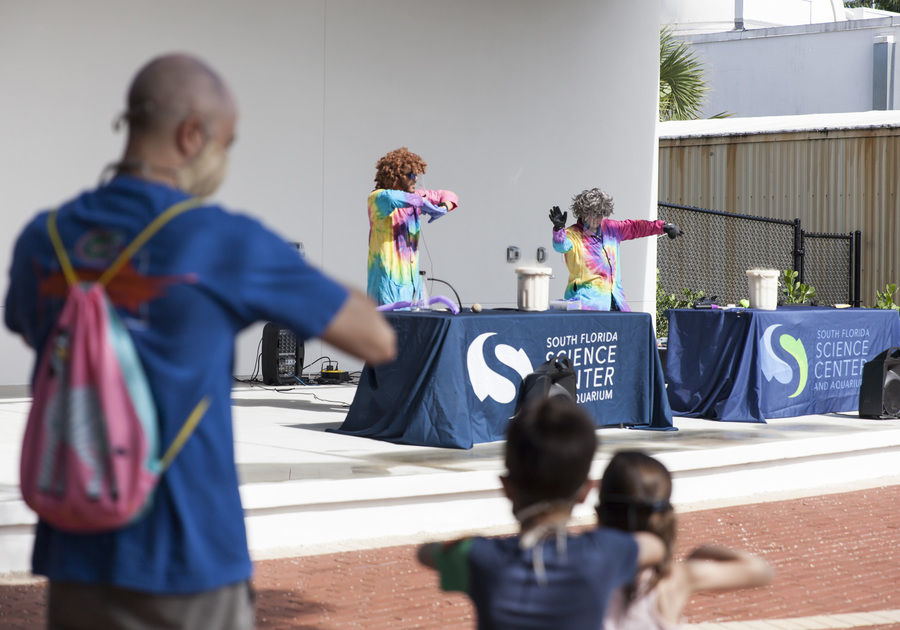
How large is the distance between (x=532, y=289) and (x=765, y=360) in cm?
232

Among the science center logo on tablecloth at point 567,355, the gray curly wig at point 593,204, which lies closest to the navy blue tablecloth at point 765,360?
the gray curly wig at point 593,204

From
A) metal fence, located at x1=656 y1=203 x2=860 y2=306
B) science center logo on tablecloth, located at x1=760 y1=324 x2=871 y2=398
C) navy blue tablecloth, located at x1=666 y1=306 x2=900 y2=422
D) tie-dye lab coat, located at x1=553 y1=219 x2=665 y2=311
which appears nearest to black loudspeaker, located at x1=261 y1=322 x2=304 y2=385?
tie-dye lab coat, located at x1=553 y1=219 x2=665 y2=311

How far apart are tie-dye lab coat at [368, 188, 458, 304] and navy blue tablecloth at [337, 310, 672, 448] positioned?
103cm

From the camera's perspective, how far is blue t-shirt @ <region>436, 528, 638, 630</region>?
190 centimetres

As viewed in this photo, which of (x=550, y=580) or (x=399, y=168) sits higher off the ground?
(x=399, y=168)

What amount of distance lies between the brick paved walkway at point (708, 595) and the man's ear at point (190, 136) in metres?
2.84

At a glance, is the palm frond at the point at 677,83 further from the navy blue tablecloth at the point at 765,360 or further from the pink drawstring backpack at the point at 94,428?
the pink drawstring backpack at the point at 94,428

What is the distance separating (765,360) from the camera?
900 centimetres

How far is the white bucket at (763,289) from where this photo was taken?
9.28 m

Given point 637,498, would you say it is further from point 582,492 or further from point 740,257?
point 740,257

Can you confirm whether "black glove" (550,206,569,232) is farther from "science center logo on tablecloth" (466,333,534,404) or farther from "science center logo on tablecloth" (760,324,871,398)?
"science center logo on tablecloth" (760,324,871,398)

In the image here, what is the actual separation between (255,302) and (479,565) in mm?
625

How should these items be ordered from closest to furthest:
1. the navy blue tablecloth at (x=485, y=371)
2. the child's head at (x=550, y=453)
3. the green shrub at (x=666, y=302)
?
the child's head at (x=550, y=453), the navy blue tablecloth at (x=485, y=371), the green shrub at (x=666, y=302)

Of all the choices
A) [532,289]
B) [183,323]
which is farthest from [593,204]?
[183,323]
